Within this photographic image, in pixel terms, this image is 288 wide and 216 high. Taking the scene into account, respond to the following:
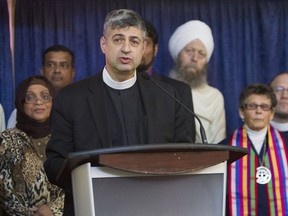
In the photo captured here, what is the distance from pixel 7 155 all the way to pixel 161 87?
65.3 inches

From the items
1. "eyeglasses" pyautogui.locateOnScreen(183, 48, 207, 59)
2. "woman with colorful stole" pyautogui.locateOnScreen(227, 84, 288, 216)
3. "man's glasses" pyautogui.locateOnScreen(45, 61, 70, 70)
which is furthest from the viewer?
"eyeglasses" pyautogui.locateOnScreen(183, 48, 207, 59)

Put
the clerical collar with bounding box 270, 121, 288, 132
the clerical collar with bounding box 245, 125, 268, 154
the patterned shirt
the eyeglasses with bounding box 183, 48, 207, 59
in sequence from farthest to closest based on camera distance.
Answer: the eyeglasses with bounding box 183, 48, 207, 59
the clerical collar with bounding box 270, 121, 288, 132
the clerical collar with bounding box 245, 125, 268, 154
the patterned shirt

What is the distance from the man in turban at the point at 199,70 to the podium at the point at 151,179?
2985 mm

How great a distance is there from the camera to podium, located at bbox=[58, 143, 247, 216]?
2.55 metres

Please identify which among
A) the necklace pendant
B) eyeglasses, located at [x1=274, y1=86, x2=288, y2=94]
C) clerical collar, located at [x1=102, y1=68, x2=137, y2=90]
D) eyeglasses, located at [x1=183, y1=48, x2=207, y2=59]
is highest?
eyeglasses, located at [x1=183, y1=48, x2=207, y2=59]

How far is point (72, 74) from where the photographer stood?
19.1 ft

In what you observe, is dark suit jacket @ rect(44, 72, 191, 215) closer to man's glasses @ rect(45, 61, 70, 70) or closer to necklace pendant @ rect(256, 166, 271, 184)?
necklace pendant @ rect(256, 166, 271, 184)

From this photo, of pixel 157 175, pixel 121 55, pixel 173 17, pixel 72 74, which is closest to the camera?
pixel 157 175

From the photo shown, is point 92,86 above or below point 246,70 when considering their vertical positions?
below

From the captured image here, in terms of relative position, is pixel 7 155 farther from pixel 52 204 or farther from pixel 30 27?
pixel 30 27

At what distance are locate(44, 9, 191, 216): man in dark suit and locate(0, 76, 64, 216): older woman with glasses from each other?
1.38 metres

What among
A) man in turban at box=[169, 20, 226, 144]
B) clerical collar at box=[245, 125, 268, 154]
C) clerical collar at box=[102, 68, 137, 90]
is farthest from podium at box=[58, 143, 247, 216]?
man in turban at box=[169, 20, 226, 144]

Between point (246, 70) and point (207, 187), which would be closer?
point (207, 187)

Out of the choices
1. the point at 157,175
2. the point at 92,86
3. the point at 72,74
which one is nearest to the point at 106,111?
the point at 92,86
